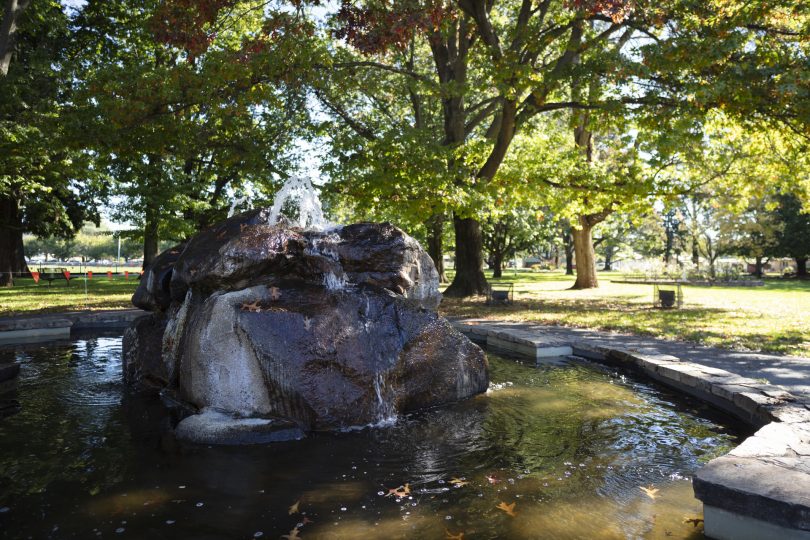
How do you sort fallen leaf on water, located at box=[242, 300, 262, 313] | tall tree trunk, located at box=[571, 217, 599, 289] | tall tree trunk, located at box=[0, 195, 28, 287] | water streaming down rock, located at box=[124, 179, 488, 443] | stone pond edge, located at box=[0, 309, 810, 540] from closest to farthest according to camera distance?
stone pond edge, located at box=[0, 309, 810, 540] < water streaming down rock, located at box=[124, 179, 488, 443] < fallen leaf on water, located at box=[242, 300, 262, 313] < tall tree trunk, located at box=[0, 195, 28, 287] < tall tree trunk, located at box=[571, 217, 599, 289]

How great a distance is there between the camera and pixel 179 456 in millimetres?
4906

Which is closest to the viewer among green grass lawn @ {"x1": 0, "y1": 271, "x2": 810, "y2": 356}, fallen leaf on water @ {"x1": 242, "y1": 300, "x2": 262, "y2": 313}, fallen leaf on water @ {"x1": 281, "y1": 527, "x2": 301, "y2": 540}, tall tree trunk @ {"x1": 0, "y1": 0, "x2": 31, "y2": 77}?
fallen leaf on water @ {"x1": 281, "y1": 527, "x2": 301, "y2": 540}

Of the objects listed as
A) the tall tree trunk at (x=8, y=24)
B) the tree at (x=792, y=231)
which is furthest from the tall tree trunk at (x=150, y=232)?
the tree at (x=792, y=231)

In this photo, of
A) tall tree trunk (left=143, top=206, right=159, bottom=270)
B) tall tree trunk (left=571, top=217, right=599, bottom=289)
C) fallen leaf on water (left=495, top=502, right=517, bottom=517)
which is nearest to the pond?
fallen leaf on water (left=495, top=502, right=517, bottom=517)

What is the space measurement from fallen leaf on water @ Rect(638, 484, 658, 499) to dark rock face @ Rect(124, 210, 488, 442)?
110 inches

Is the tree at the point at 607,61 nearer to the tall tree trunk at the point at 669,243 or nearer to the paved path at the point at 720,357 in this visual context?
the paved path at the point at 720,357

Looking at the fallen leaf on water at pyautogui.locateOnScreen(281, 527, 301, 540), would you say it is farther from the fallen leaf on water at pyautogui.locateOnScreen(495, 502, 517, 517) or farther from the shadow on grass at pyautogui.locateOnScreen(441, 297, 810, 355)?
the shadow on grass at pyautogui.locateOnScreen(441, 297, 810, 355)

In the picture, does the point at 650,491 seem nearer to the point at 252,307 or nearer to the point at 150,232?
the point at 252,307

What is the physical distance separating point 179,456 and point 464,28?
16.0 m

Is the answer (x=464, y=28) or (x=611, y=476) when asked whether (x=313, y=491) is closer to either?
(x=611, y=476)

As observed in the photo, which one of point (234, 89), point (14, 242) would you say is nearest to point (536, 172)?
point (234, 89)

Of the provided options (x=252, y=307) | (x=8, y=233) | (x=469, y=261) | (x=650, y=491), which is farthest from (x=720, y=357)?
(x=8, y=233)

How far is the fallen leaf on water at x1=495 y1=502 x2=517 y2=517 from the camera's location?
3.81m

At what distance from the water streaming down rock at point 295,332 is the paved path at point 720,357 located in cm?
349
